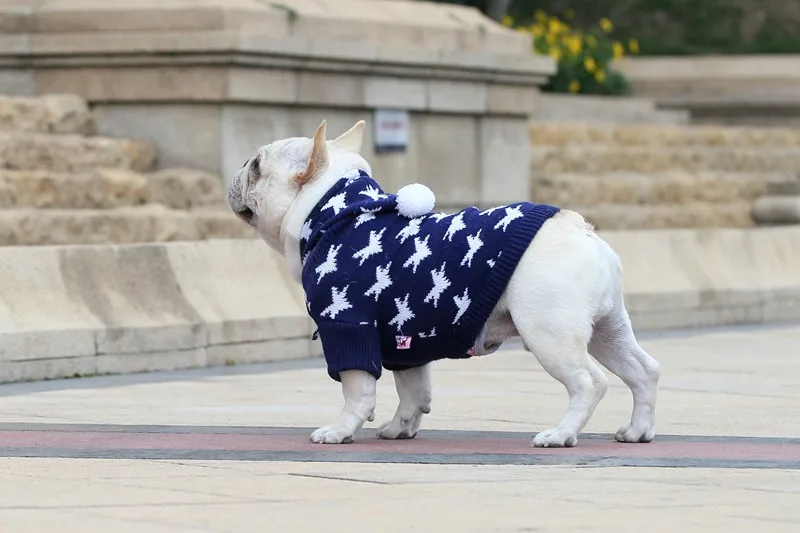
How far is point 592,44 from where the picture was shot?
967 inches

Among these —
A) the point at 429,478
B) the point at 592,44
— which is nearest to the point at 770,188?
the point at 592,44

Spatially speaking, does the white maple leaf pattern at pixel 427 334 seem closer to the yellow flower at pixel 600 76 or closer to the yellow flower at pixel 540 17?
the yellow flower at pixel 600 76

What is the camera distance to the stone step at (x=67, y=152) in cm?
1343

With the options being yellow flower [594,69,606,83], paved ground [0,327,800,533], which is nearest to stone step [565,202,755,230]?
yellow flower [594,69,606,83]

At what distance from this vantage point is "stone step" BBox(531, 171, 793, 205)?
58.6ft

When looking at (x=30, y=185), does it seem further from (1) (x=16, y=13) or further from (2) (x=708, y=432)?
(2) (x=708, y=432)

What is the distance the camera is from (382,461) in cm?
757

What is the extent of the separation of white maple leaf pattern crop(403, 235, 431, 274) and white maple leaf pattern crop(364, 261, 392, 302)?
0.28 ft

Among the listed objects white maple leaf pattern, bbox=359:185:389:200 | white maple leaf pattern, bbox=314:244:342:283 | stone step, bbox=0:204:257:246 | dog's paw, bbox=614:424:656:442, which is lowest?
stone step, bbox=0:204:257:246

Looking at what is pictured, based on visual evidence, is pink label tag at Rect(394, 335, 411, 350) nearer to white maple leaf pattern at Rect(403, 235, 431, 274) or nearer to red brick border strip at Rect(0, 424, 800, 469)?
white maple leaf pattern at Rect(403, 235, 431, 274)

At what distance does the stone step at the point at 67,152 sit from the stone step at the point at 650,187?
4.74 m

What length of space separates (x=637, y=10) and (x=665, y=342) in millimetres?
16405

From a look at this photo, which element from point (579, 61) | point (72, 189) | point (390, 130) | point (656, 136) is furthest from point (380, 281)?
point (579, 61)

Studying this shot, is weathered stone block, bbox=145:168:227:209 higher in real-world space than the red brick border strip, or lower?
lower
